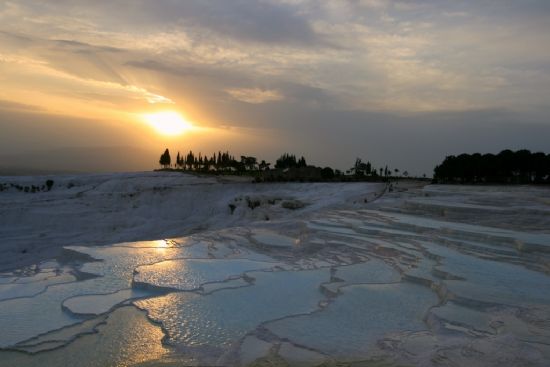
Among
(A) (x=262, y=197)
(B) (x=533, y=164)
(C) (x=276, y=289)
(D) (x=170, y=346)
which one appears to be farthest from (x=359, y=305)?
(B) (x=533, y=164)

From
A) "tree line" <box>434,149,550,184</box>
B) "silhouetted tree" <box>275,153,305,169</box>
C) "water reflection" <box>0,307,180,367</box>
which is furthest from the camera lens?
"silhouetted tree" <box>275,153,305,169</box>

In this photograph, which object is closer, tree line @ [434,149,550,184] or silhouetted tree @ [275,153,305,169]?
tree line @ [434,149,550,184]

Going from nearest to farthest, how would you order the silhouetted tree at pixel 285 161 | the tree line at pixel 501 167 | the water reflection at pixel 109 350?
the water reflection at pixel 109 350 < the tree line at pixel 501 167 < the silhouetted tree at pixel 285 161

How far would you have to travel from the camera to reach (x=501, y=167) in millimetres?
33562

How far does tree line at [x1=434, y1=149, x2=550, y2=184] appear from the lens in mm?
32062

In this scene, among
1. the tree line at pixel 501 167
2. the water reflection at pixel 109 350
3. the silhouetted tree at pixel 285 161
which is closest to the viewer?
the water reflection at pixel 109 350

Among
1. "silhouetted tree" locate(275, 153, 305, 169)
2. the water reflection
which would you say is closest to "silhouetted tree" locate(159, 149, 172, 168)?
"silhouetted tree" locate(275, 153, 305, 169)

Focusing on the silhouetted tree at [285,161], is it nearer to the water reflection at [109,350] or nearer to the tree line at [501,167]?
the tree line at [501,167]

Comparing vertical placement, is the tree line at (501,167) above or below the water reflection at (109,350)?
above

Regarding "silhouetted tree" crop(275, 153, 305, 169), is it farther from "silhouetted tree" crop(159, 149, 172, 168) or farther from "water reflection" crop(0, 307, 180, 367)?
"water reflection" crop(0, 307, 180, 367)

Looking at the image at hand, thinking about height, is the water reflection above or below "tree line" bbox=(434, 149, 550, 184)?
below

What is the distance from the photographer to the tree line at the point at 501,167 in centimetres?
3206

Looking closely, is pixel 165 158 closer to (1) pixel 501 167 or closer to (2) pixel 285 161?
(2) pixel 285 161

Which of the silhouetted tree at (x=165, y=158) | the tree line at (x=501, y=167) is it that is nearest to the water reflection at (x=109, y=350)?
the tree line at (x=501, y=167)
